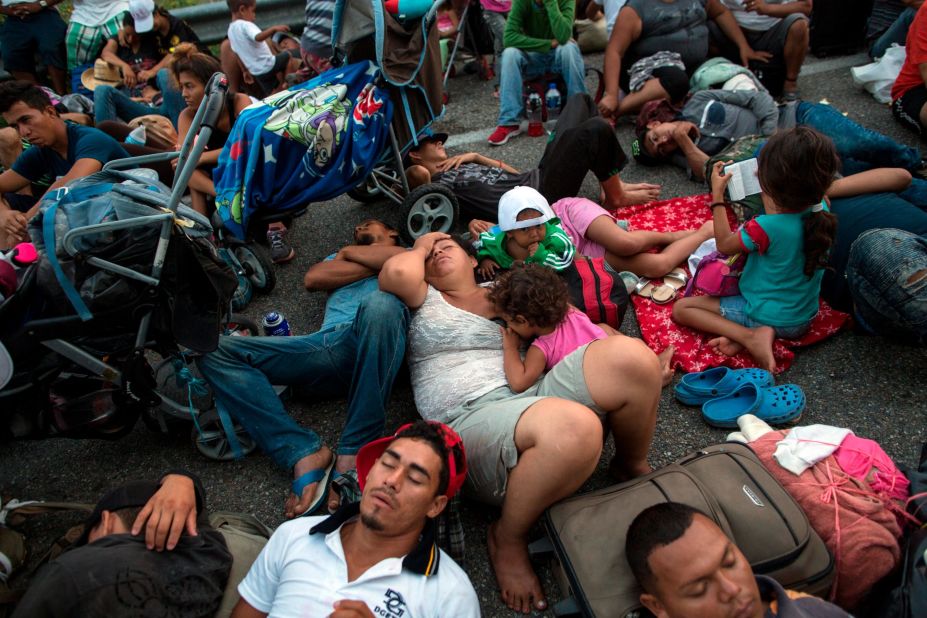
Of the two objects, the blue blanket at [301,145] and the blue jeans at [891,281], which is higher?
the blue blanket at [301,145]

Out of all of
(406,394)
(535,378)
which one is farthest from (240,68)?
(535,378)

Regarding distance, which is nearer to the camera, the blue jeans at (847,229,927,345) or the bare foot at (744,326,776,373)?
the blue jeans at (847,229,927,345)

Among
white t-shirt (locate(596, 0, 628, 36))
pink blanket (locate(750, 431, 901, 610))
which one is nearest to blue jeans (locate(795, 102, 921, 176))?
pink blanket (locate(750, 431, 901, 610))

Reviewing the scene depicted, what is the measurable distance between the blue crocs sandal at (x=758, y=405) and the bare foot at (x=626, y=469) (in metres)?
0.43

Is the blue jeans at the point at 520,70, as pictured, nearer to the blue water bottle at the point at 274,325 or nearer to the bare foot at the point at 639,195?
the bare foot at the point at 639,195

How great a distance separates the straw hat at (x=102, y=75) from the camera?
6.16m

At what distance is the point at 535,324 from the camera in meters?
2.33

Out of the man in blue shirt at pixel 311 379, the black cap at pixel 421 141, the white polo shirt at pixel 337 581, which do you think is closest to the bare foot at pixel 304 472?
the man in blue shirt at pixel 311 379

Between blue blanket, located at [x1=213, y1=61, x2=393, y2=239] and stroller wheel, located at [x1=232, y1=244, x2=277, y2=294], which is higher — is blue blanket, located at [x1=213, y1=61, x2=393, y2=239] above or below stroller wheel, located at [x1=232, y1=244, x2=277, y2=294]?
above

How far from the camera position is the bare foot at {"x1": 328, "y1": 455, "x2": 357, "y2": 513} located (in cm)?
239

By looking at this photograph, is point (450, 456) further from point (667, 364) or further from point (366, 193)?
point (366, 193)

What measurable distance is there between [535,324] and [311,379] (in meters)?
1.12

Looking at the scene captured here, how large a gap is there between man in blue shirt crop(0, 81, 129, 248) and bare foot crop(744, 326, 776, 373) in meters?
3.52

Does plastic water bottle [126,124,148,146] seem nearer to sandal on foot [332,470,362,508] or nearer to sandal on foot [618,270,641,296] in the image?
sandal on foot [332,470,362,508]
